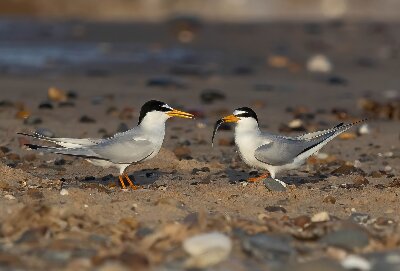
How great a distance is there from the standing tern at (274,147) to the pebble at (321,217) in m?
1.63

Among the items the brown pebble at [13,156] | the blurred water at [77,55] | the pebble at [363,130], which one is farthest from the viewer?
the blurred water at [77,55]

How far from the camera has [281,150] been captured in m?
8.34

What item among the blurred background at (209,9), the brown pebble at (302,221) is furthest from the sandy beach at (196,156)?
the blurred background at (209,9)

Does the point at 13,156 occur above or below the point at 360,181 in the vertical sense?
below

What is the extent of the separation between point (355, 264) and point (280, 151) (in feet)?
9.75

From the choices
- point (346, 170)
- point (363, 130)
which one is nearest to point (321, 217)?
point (346, 170)

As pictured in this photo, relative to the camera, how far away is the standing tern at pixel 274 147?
8344mm

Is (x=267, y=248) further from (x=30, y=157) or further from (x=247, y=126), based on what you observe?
(x=30, y=157)

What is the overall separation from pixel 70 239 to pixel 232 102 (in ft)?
28.3

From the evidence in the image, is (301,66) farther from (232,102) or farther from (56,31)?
(56,31)

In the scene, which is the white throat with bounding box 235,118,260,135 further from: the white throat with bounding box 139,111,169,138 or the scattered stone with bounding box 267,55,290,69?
the scattered stone with bounding box 267,55,290,69

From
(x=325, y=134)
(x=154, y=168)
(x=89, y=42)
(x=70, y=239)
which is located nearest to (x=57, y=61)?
(x=89, y=42)

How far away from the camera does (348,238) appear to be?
6.02 m

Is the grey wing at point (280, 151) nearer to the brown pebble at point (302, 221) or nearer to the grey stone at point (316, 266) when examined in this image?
the brown pebble at point (302, 221)
